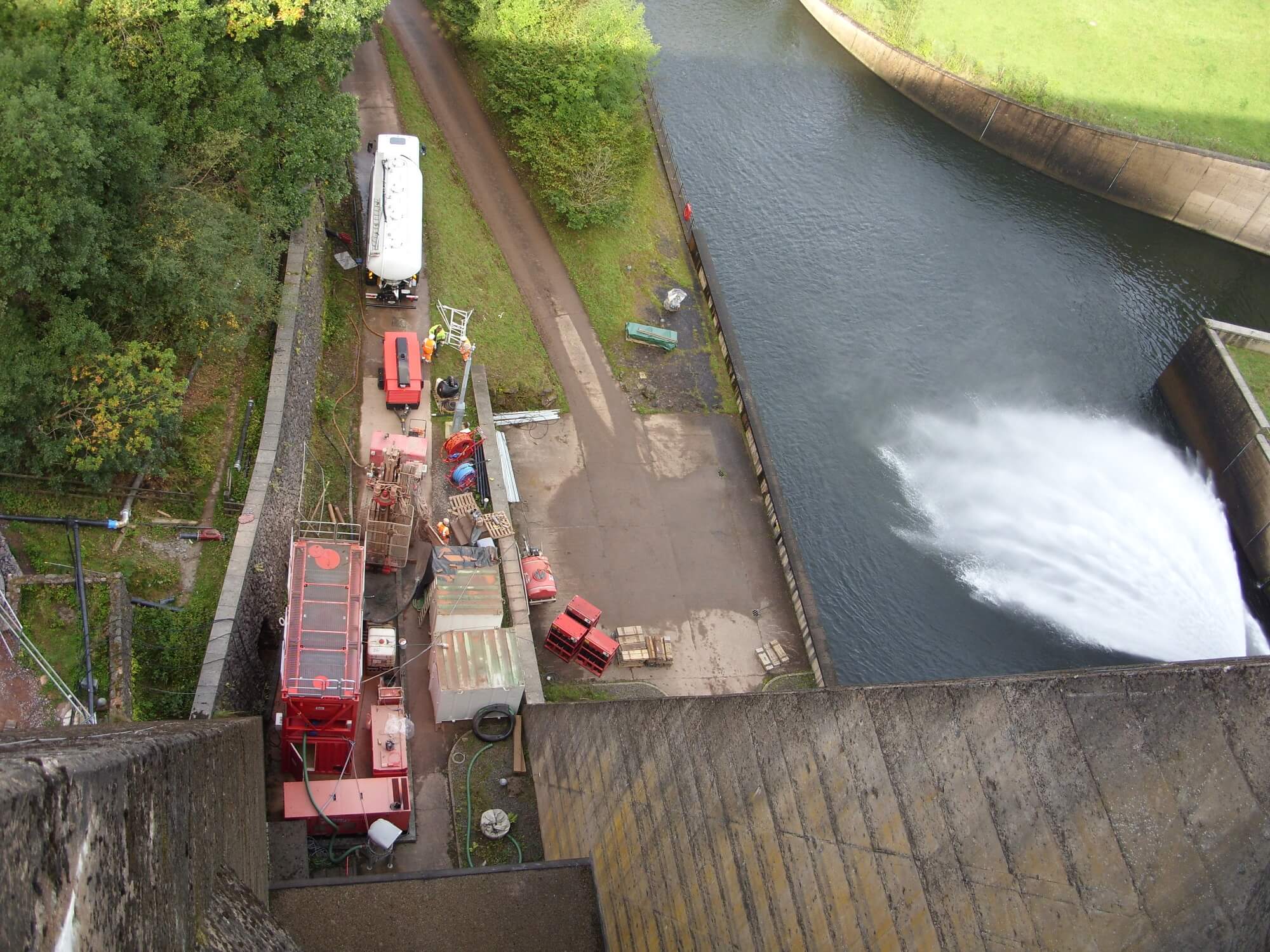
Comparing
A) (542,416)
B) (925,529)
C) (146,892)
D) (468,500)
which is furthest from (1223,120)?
(146,892)

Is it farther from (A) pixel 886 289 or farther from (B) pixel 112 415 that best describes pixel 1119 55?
(B) pixel 112 415

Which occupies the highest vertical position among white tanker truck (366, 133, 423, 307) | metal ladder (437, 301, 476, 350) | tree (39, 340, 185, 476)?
tree (39, 340, 185, 476)

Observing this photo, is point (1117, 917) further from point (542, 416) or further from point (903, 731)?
point (542, 416)

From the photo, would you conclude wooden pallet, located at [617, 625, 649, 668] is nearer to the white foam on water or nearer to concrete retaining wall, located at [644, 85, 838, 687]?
concrete retaining wall, located at [644, 85, 838, 687]

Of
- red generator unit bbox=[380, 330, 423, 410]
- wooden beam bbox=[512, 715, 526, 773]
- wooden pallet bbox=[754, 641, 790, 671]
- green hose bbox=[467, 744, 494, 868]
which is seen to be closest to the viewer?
green hose bbox=[467, 744, 494, 868]

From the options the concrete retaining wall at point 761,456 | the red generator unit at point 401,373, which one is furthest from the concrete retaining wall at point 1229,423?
the red generator unit at point 401,373

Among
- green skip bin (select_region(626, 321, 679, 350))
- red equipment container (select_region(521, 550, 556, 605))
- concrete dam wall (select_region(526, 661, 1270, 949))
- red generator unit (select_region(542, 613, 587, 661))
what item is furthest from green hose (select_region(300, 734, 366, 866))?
green skip bin (select_region(626, 321, 679, 350))

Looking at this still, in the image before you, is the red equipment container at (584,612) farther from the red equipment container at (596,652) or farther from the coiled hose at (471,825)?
the coiled hose at (471,825)
